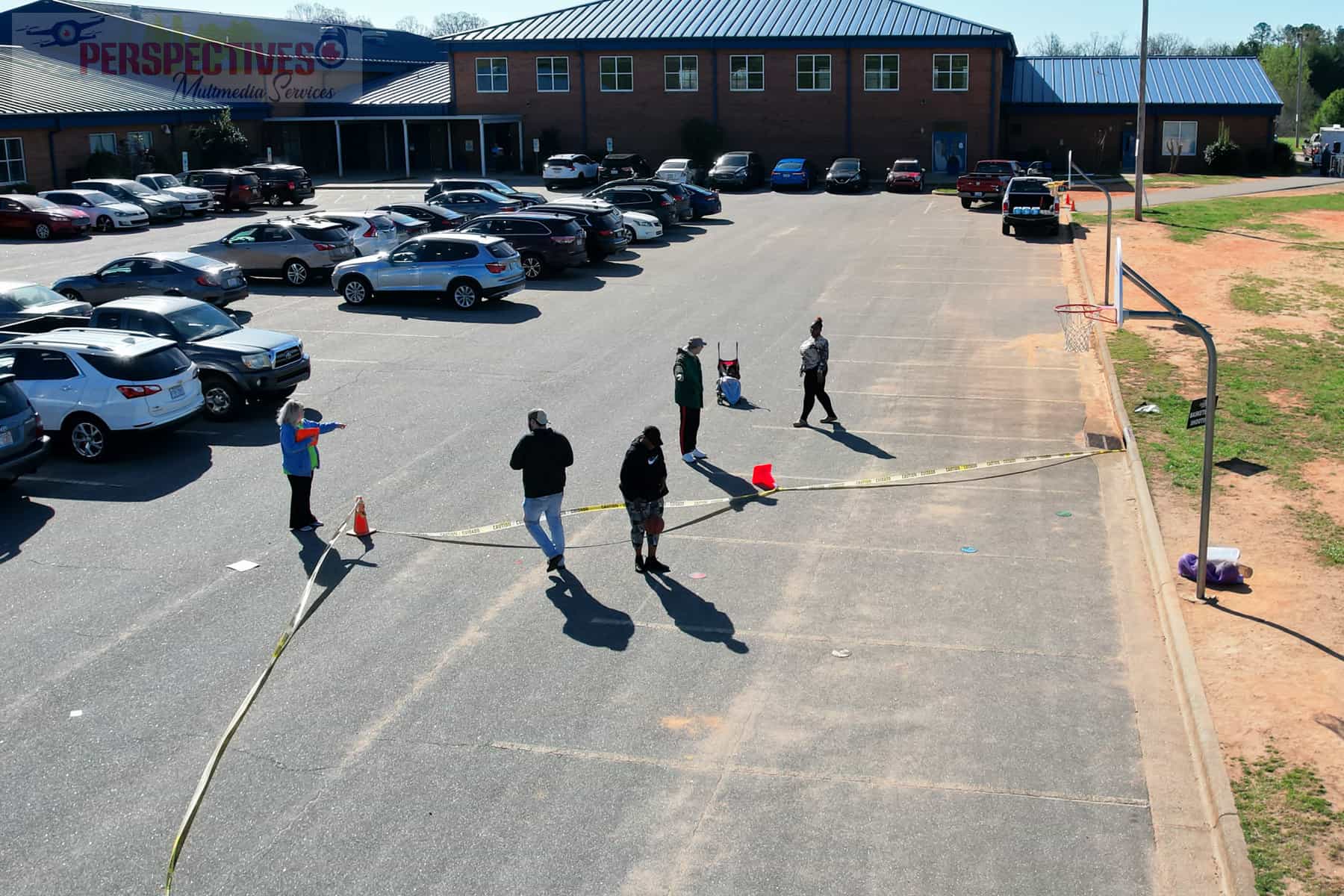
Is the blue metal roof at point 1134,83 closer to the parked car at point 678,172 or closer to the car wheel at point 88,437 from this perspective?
the parked car at point 678,172

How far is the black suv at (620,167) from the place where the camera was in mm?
59594

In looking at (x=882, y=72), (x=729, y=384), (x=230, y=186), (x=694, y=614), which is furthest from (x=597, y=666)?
(x=882, y=72)

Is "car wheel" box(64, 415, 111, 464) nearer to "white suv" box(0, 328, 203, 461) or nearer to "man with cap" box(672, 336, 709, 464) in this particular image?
"white suv" box(0, 328, 203, 461)

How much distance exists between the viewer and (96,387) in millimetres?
16594

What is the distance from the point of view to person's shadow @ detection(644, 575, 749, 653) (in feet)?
36.6

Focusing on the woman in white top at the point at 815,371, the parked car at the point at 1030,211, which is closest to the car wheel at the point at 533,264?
the woman in white top at the point at 815,371

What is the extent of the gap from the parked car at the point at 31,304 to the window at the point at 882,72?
47476 mm

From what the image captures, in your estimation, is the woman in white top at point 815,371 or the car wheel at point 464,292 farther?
the car wheel at point 464,292

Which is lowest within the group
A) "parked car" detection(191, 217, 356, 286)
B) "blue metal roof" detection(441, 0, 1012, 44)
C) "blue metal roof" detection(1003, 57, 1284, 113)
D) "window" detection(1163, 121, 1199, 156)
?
"parked car" detection(191, 217, 356, 286)

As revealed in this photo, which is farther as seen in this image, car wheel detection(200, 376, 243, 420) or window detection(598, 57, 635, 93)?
window detection(598, 57, 635, 93)

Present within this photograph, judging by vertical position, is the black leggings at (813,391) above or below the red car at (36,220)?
below

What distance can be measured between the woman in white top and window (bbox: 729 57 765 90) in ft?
162

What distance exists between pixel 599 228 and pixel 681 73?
34.3m

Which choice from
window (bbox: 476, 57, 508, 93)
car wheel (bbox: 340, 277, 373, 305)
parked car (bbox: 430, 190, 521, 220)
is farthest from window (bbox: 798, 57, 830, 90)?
car wheel (bbox: 340, 277, 373, 305)
